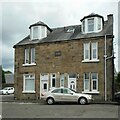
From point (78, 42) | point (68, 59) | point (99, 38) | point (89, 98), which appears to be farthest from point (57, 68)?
point (89, 98)

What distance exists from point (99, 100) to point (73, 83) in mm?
3590

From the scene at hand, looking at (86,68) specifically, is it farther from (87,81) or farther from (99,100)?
(99,100)

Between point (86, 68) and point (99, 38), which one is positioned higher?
point (99, 38)

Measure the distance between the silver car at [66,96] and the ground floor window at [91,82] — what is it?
4405mm

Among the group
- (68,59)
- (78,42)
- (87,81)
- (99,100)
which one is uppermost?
(78,42)

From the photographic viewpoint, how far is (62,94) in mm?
24125

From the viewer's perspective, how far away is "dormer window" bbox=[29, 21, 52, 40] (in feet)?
109

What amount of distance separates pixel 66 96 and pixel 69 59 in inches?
262

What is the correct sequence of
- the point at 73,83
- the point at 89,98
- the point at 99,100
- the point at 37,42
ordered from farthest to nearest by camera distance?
the point at 37,42
the point at 73,83
the point at 99,100
the point at 89,98

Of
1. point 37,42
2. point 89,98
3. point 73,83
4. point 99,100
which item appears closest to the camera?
point 89,98

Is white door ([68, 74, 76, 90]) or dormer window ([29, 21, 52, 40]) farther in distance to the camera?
dormer window ([29, 21, 52, 40])

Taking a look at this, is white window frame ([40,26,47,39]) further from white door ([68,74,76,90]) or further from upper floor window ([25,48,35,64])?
white door ([68,74,76,90])

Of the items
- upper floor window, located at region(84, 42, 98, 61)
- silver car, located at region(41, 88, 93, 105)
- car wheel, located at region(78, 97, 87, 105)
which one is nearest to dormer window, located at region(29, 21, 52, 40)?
upper floor window, located at region(84, 42, 98, 61)

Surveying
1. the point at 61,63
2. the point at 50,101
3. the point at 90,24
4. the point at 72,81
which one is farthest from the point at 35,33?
the point at 50,101
